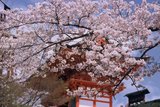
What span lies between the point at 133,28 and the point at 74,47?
7.04ft

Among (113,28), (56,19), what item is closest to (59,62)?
(56,19)

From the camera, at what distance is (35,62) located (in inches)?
408

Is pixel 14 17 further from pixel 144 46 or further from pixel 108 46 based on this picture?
pixel 144 46

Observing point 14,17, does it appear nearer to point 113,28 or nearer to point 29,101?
point 113,28

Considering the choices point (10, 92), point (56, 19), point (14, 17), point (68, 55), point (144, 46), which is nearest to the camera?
point (144, 46)

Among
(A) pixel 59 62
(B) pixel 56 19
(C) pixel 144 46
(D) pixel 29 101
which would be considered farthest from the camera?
(D) pixel 29 101

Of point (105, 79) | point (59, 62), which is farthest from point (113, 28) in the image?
point (59, 62)

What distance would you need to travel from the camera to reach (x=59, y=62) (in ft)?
34.7

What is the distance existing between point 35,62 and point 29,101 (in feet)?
9.54

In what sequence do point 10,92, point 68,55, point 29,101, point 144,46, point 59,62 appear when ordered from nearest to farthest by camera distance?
point 144,46 → point 68,55 → point 59,62 → point 10,92 → point 29,101

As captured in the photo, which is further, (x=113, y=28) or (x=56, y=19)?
(x=56, y=19)

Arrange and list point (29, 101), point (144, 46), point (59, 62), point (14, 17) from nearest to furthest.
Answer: point (144, 46) < point (14, 17) < point (59, 62) < point (29, 101)

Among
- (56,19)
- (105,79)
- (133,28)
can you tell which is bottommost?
(105,79)

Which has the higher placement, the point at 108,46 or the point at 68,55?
the point at 68,55
